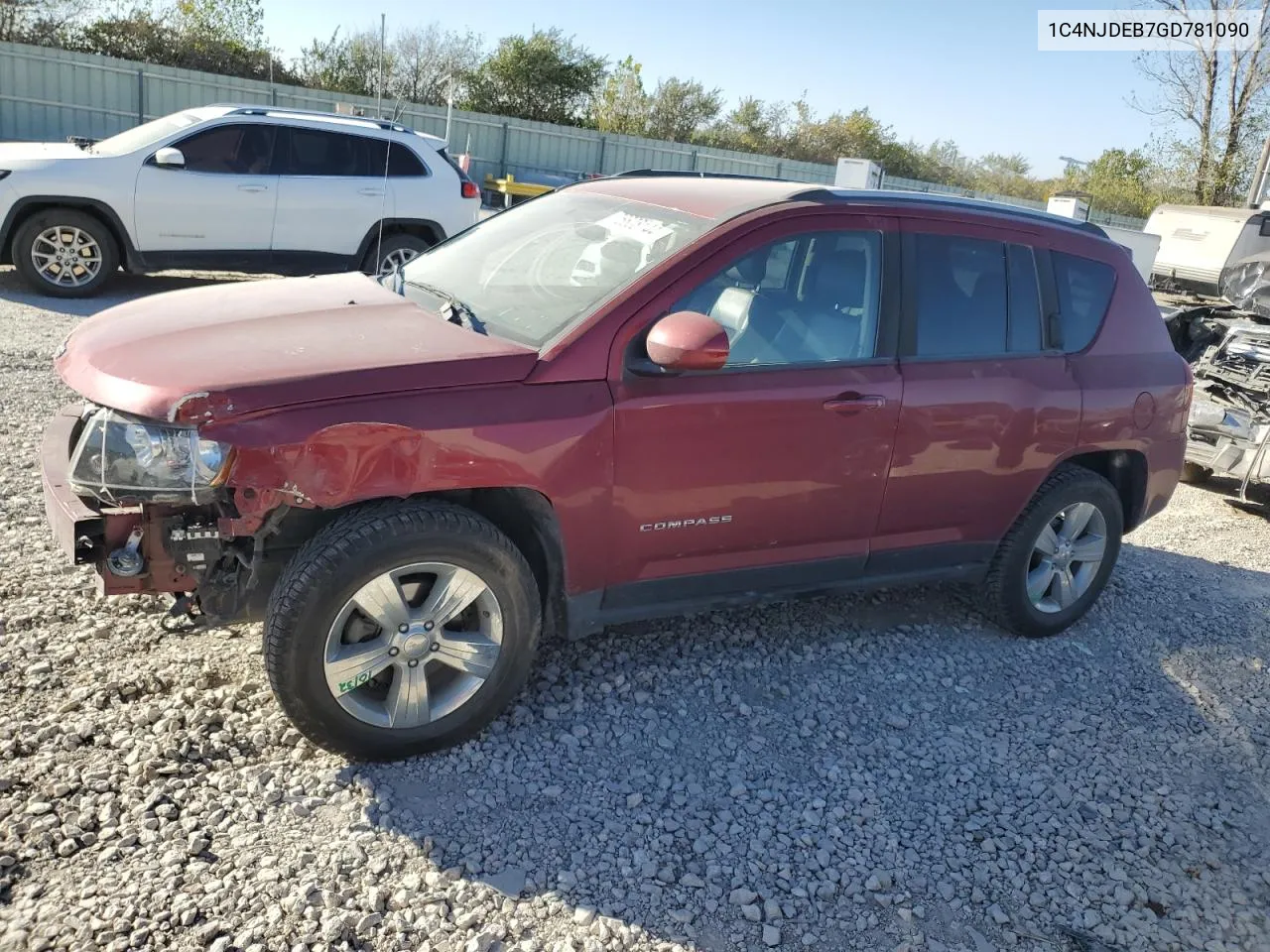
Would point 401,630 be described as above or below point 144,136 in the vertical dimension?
below

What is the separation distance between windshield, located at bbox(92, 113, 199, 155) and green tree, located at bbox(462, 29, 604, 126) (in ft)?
85.3

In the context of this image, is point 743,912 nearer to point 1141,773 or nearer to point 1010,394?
point 1141,773

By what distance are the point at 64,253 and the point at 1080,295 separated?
28.1ft

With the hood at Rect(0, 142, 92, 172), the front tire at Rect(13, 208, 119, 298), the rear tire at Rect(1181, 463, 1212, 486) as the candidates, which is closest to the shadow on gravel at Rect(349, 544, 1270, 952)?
the rear tire at Rect(1181, 463, 1212, 486)

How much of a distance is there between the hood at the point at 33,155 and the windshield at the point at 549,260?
629 cm

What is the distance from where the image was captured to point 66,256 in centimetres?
907

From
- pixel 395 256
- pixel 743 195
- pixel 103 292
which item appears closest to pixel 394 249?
pixel 395 256

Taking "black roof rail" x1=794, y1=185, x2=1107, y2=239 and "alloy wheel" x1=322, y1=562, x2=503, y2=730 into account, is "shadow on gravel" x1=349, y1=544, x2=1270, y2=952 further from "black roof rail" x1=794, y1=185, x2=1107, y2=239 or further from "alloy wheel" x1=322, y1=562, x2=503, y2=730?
"black roof rail" x1=794, y1=185, x2=1107, y2=239

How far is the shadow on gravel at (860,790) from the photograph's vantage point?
2.85 meters

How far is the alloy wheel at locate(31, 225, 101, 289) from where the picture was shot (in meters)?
8.98

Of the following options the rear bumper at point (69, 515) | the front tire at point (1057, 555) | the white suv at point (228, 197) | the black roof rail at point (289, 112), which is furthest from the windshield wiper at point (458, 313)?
the black roof rail at point (289, 112)

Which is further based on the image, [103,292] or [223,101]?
[223,101]

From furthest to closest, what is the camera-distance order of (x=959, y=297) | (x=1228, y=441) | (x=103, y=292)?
(x=103, y=292), (x=1228, y=441), (x=959, y=297)

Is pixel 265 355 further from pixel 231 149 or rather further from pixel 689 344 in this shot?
pixel 231 149
